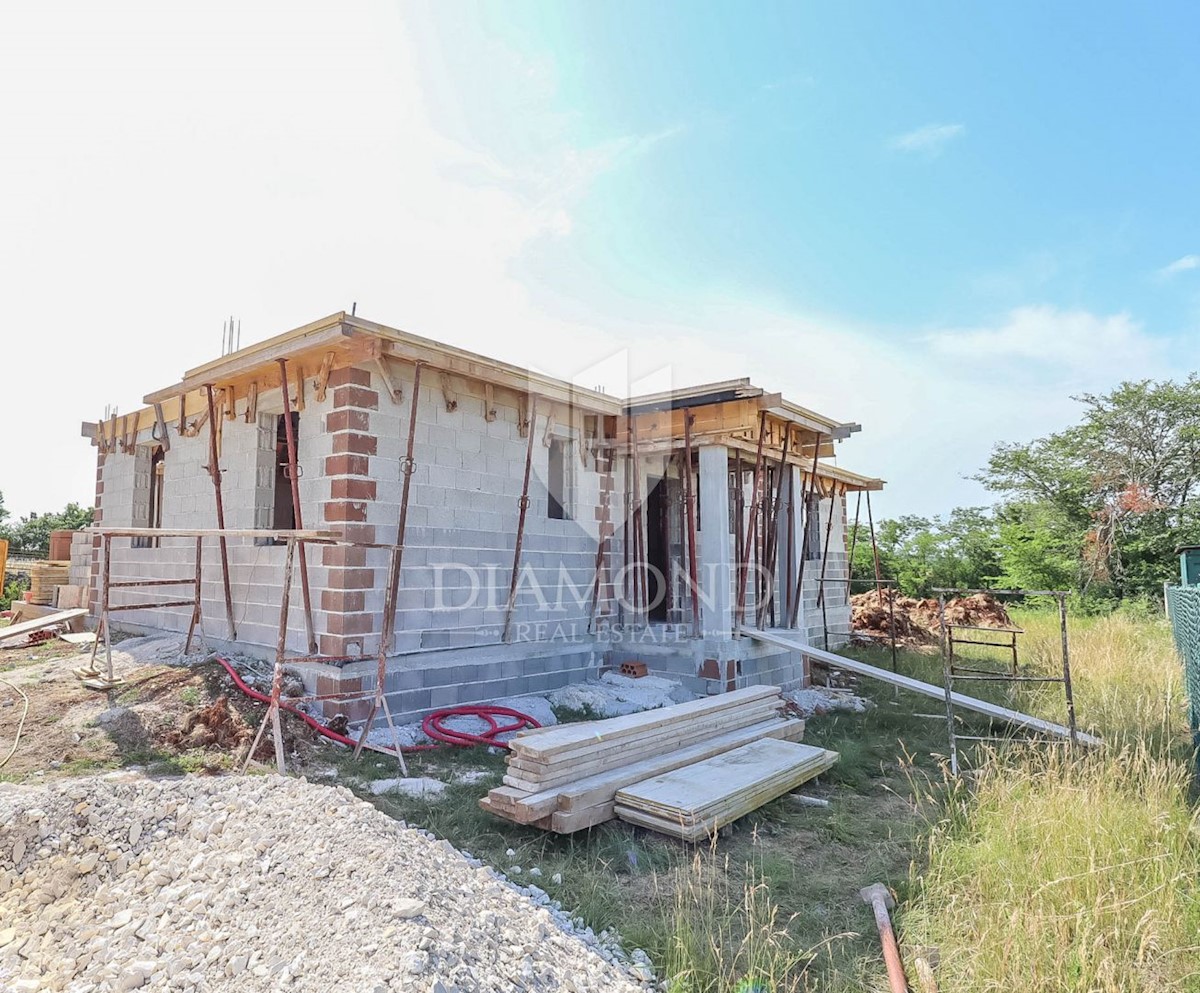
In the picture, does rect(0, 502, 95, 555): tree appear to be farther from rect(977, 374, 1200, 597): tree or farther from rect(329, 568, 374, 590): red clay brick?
rect(977, 374, 1200, 597): tree

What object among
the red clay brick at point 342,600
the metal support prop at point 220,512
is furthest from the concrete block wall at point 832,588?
the metal support prop at point 220,512

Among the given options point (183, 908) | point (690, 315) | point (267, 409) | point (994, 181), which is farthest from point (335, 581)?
point (994, 181)

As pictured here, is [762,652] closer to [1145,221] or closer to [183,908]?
[183,908]

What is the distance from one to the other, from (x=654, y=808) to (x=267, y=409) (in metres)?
5.88

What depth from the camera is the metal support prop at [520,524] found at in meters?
7.88

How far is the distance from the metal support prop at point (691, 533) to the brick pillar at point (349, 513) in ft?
12.1

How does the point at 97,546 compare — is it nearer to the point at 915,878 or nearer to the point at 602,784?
the point at 602,784

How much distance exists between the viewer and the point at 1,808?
12.8 ft

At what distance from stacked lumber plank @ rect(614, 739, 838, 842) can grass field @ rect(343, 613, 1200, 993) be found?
0.16m

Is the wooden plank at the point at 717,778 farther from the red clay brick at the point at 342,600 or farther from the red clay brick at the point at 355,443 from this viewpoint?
the red clay brick at the point at 355,443

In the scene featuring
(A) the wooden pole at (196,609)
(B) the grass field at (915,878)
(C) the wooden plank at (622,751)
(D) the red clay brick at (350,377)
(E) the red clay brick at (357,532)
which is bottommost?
(B) the grass field at (915,878)

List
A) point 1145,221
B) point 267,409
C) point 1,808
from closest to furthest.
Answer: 1. point 1,808
2. point 267,409
3. point 1145,221

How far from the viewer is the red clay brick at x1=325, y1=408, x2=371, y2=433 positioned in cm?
654

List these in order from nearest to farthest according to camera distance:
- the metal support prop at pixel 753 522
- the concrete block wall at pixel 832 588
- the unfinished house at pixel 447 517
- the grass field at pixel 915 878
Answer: the grass field at pixel 915 878 < the unfinished house at pixel 447 517 < the metal support prop at pixel 753 522 < the concrete block wall at pixel 832 588
